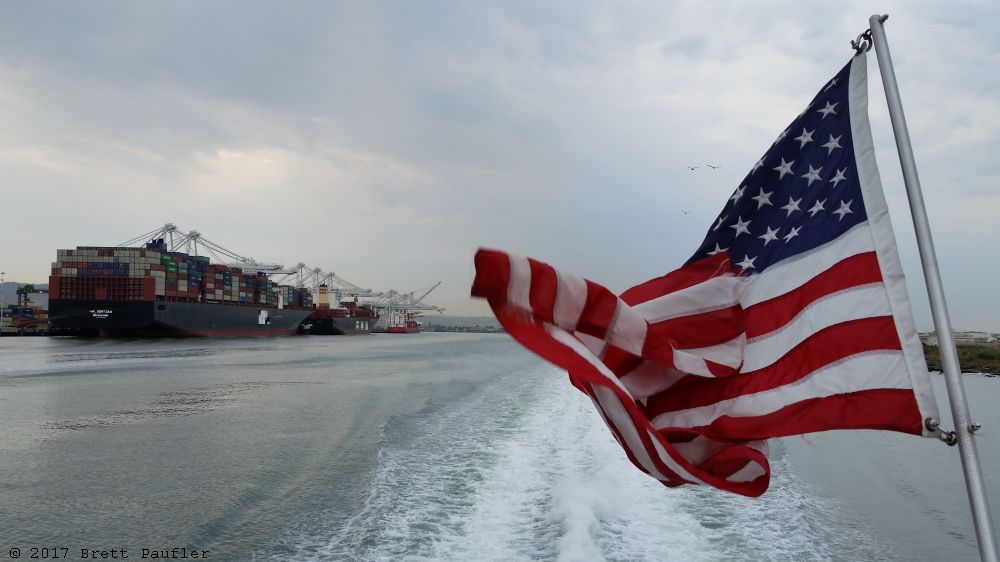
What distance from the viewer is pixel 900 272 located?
7.16 feet

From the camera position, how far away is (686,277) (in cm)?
271

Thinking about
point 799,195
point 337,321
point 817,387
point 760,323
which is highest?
point 799,195

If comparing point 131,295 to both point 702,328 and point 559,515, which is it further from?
point 702,328

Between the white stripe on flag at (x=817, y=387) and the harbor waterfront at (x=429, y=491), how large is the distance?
2.79ft

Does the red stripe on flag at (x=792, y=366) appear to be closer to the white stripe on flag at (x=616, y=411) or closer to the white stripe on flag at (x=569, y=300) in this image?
the white stripe on flag at (x=616, y=411)

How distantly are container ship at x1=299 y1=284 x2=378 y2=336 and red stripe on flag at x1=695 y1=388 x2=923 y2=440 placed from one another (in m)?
83.9

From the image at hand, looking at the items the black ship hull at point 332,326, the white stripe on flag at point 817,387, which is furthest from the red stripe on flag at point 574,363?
the black ship hull at point 332,326

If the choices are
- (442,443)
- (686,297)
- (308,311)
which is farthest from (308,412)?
(308,311)

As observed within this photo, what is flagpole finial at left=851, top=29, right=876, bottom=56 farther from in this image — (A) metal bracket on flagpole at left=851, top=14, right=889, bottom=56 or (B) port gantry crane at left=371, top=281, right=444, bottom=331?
(B) port gantry crane at left=371, top=281, right=444, bottom=331

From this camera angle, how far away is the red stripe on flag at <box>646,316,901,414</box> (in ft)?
7.18

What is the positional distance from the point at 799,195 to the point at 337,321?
90.3m

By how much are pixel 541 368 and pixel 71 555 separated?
22404 mm

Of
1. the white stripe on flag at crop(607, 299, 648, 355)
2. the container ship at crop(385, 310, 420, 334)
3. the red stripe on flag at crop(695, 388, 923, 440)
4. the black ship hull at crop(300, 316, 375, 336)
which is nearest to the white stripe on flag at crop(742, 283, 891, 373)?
the red stripe on flag at crop(695, 388, 923, 440)

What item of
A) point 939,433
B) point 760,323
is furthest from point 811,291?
point 939,433
